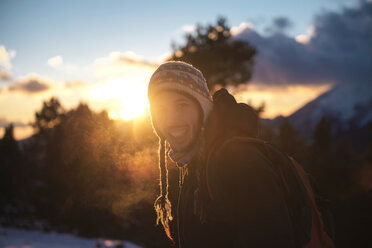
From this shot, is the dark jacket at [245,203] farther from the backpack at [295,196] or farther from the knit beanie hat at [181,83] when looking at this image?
the knit beanie hat at [181,83]

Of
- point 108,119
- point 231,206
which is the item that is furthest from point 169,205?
point 108,119

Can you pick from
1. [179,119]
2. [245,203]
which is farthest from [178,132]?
[245,203]

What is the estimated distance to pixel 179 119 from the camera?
1.88m

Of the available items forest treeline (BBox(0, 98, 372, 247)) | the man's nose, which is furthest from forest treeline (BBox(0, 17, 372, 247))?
the man's nose

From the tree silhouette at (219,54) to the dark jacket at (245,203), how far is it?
17604mm

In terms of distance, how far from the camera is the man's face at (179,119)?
74.3 inches

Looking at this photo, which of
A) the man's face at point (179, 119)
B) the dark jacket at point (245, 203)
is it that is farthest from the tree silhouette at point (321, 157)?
the dark jacket at point (245, 203)

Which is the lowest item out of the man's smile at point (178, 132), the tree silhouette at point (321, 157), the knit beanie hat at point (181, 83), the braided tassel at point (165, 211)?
the braided tassel at point (165, 211)

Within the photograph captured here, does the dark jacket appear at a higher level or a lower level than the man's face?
lower

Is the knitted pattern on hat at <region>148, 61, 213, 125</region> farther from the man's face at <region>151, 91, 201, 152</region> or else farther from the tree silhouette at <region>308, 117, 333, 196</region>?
the tree silhouette at <region>308, 117, 333, 196</region>

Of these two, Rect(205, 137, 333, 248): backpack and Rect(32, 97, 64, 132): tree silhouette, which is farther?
Rect(32, 97, 64, 132): tree silhouette

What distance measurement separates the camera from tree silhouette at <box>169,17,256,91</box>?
19094mm

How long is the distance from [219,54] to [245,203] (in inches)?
769

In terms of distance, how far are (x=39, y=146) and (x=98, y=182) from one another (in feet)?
124
